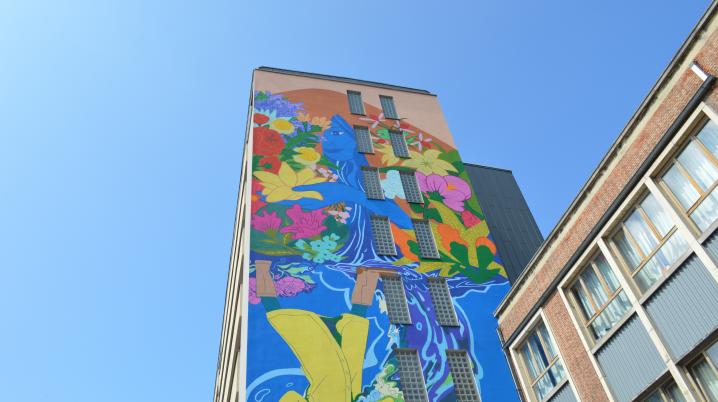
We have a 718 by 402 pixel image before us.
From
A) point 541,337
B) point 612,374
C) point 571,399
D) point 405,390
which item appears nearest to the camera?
point 612,374

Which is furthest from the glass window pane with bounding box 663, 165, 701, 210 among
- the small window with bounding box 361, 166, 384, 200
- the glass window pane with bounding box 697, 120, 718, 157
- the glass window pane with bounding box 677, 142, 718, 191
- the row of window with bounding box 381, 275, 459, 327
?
the small window with bounding box 361, 166, 384, 200

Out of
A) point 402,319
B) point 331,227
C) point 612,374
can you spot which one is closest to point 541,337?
point 612,374

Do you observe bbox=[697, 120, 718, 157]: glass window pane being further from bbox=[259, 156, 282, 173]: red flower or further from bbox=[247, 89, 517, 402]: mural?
bbox=[259, 156, 282, 173]: red flower

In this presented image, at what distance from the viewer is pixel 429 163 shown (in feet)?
131

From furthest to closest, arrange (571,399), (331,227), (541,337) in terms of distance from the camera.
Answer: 1. (331,227)
2. (541,337)
3. (571,399)

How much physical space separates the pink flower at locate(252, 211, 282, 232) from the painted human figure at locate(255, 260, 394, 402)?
2.41 meters

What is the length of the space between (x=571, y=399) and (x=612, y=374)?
7.57ft

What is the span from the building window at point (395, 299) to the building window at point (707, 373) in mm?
15577

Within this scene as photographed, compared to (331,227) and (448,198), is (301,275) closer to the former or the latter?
(331,227)

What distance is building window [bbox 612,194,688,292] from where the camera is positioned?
16719mm

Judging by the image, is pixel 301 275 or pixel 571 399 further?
pixel 301 275

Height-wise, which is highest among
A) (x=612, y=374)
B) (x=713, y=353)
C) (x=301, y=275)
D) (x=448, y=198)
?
(x=448, y=198)

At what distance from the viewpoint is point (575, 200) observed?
2088 centimetres

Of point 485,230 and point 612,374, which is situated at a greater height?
point 485,230
